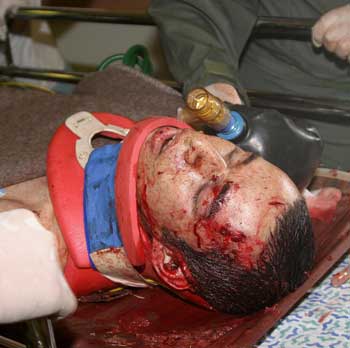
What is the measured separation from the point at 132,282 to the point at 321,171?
0.44 m

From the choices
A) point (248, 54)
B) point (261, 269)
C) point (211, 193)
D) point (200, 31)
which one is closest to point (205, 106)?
point (211, 193)

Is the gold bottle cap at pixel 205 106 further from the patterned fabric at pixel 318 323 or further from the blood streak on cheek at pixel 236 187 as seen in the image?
the patterned fabric at pixel 318 323

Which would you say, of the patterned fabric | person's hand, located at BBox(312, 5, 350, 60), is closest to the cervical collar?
the patterned fabric

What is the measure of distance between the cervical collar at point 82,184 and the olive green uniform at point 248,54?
0.84ft

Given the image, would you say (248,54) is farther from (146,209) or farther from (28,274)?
(28,274)

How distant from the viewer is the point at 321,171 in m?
1.21

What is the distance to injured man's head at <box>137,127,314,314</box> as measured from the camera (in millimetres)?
808

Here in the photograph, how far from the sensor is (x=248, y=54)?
4.83 ft

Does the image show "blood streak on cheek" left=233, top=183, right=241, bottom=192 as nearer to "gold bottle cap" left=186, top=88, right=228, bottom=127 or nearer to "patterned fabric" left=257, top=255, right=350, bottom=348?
"gold bottle cap" left=186, top=88, right=228, bottom=127

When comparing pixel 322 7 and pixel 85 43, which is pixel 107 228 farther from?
pixel 85 43

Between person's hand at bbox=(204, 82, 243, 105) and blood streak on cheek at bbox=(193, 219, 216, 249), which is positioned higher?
person's hand at bbox=(204, 82, 243, 105)

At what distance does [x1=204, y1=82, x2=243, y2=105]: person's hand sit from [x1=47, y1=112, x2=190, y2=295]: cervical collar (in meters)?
0.18

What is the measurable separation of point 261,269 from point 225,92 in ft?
1.29

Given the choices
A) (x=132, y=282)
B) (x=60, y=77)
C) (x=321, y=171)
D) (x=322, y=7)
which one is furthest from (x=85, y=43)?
(x=132, y=282)
